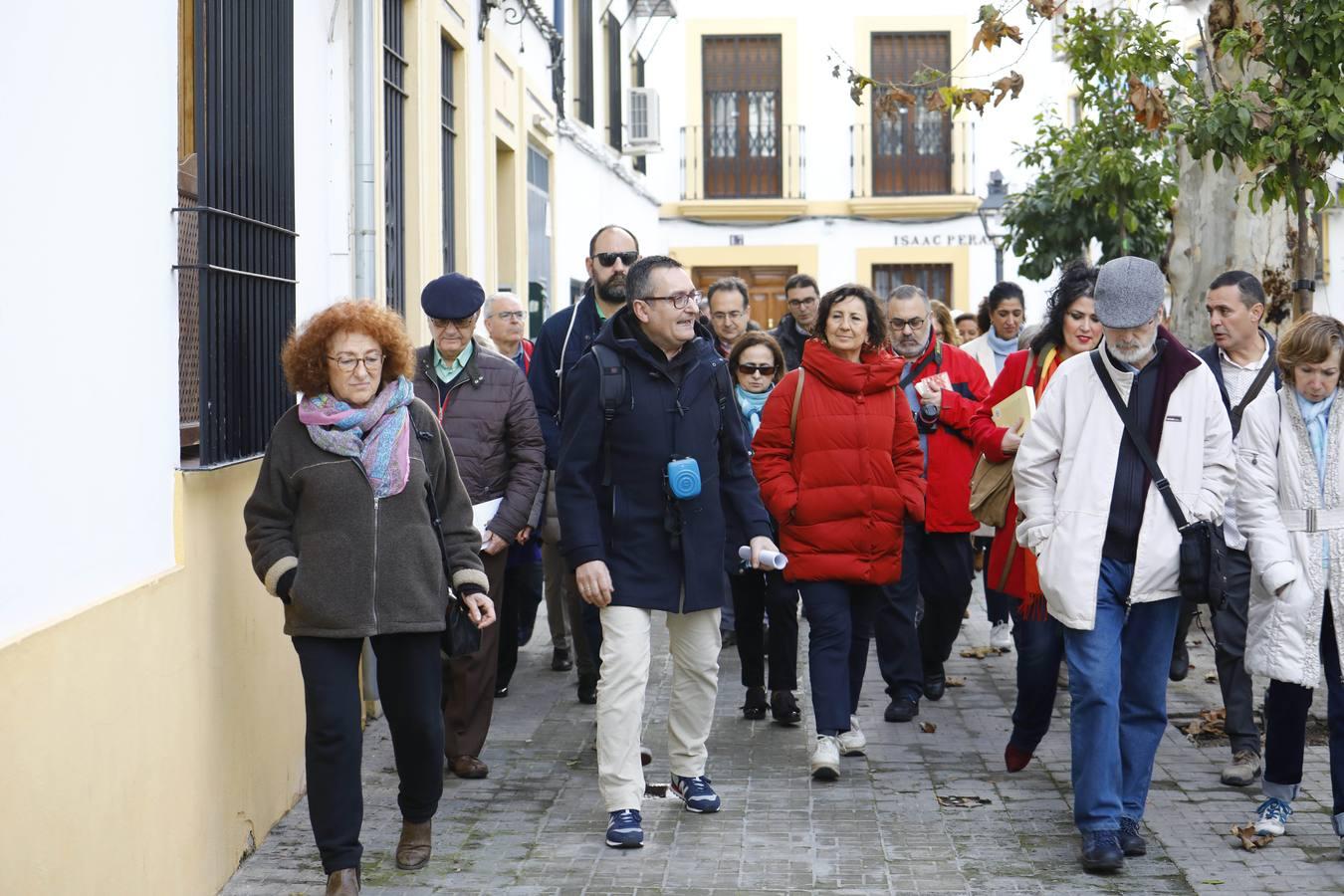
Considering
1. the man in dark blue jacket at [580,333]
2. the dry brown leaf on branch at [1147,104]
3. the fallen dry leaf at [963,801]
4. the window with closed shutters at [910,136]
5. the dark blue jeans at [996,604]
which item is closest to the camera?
the fallen dry leaf at [963,801]

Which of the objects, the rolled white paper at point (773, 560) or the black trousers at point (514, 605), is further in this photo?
the black trousers at point (514, 605)

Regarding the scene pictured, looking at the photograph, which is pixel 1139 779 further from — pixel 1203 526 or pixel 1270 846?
pixel 1203 526

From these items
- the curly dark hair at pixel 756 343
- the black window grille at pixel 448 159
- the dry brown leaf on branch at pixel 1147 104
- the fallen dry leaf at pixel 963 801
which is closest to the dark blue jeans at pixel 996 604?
the curly dark hair at pixel 756 343

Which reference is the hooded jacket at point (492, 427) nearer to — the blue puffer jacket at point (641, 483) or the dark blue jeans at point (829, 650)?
the blue puffer jacket at point (641, 483)

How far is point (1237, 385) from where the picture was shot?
6.76 metres

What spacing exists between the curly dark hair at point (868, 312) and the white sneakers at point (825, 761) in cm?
164

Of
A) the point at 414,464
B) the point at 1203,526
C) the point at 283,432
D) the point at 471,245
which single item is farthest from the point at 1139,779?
the point at 471,245

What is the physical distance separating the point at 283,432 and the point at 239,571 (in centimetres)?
72

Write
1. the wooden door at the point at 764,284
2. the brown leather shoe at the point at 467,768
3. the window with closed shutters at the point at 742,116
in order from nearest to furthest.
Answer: the brown leather shoe at the point at 467,768 < the window with closed shutters at the point at 742,116 < the wooden door at the point at 764,284

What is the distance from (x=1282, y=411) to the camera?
232 inches

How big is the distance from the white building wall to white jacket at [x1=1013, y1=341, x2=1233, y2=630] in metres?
2.80

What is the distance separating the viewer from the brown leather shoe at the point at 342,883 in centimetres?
532

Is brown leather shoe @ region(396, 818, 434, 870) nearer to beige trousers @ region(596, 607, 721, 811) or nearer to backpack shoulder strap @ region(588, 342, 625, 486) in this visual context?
beige trousers @ region(596, 607, 721, 811)

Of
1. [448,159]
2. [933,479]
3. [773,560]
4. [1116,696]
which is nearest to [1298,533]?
[1116,696]
